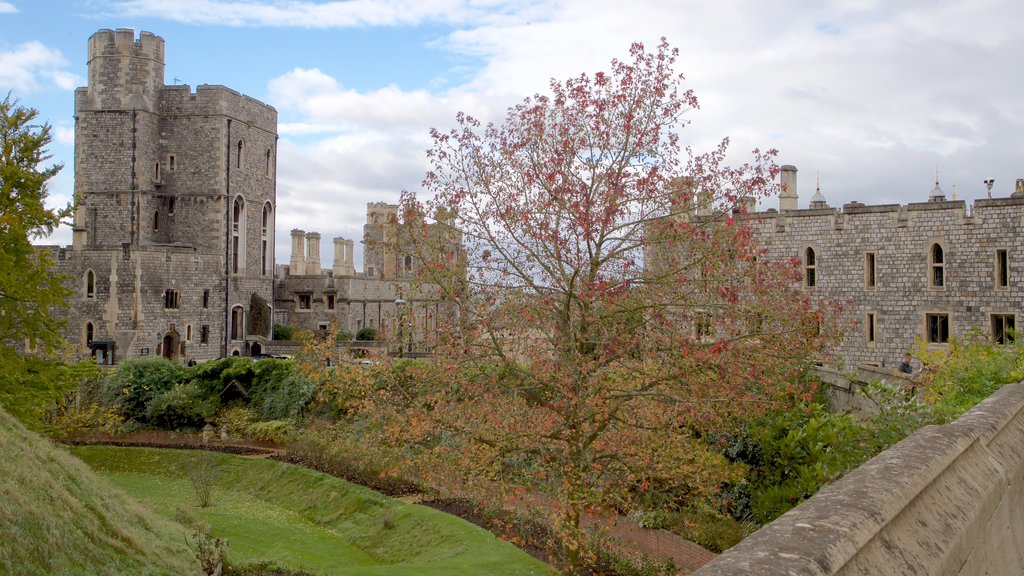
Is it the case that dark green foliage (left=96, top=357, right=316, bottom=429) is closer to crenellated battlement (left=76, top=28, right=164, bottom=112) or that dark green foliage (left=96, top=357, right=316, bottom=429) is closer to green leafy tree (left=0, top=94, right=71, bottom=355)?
green leafy tree (left=0, top=94, right=71, bottom=355)

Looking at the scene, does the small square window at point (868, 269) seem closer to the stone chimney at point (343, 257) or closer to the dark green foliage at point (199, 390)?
the dark green foliage at point (199, 390)

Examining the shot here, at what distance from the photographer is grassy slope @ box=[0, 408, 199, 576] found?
30.6 feet

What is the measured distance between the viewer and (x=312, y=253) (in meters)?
52.5

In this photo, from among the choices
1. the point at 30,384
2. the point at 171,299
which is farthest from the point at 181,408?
the point at 171,299

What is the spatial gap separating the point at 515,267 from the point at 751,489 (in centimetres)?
484

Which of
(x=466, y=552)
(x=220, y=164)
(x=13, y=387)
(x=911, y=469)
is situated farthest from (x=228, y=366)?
(x=911, y=469)

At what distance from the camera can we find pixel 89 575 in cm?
973

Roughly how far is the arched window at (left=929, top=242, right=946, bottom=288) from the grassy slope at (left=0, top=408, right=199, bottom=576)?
21360 millimetres

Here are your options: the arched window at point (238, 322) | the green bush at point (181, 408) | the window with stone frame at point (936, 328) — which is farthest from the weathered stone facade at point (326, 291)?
the window with stone frame at point (936, 328)

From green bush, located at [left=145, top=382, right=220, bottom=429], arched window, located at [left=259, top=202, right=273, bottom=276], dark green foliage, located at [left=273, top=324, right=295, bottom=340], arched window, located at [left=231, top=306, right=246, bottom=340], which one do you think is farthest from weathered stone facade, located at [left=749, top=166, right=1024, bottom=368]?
arched window, located at [left=259, top=202, right=273, bottom=276]

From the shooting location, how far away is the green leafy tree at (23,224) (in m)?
17.4

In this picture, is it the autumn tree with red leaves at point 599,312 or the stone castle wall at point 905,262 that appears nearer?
the autumn tree with red leaves at point 599,312

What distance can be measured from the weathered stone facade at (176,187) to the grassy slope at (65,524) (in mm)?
31315

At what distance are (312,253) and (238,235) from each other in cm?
556
